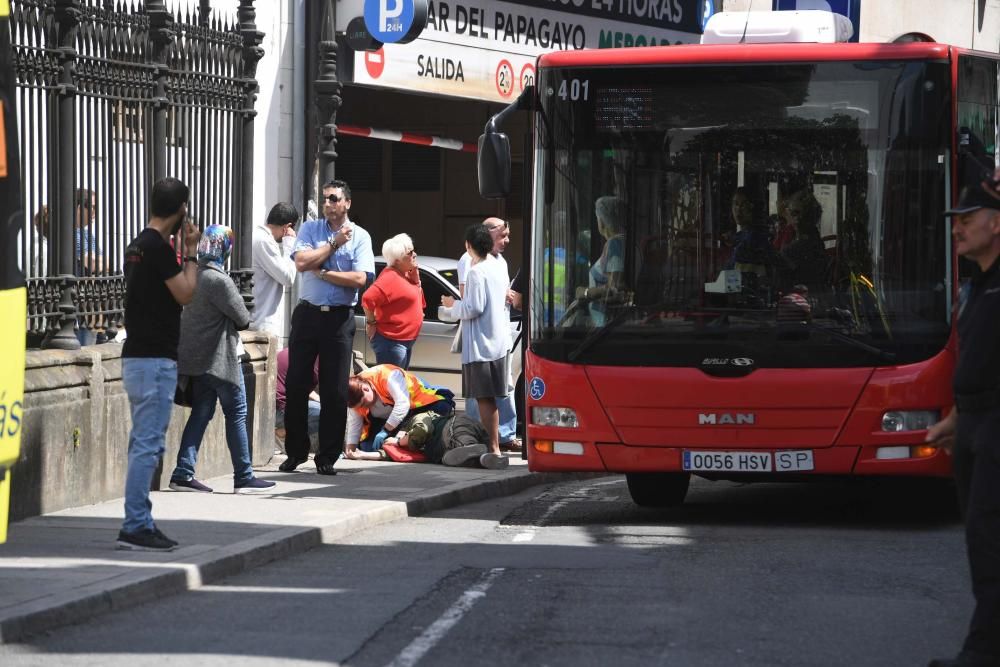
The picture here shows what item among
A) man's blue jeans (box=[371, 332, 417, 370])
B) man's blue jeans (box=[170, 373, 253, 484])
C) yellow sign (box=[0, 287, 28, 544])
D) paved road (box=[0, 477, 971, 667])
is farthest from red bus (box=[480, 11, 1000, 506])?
yellow sign (box=[0, 287, 28, 544])

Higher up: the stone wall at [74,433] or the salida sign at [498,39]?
the salida sign at [498,39]

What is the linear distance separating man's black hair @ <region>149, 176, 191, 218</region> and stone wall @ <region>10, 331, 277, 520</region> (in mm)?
1753

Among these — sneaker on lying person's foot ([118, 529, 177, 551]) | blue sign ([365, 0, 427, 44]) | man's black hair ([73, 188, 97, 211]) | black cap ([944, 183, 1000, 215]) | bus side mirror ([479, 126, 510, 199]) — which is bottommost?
sneaker on lying person's foot ([118, 529, 177, 551])

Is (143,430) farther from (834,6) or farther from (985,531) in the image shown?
(834,6)

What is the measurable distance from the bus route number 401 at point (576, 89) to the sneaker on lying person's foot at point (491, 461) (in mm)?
3816

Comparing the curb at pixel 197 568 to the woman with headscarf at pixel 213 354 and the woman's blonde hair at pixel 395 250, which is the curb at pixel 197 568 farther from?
the woman's blonde hair at pixel 395 250

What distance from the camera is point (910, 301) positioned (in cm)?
1070

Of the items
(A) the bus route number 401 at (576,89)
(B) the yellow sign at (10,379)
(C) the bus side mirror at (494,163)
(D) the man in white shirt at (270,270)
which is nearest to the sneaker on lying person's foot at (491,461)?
(D) the man in white shirt at (270,270)

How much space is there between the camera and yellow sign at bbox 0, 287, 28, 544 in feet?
22.0

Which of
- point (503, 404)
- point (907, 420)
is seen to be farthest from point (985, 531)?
point (503, 404)

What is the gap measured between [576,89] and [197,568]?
164 inches

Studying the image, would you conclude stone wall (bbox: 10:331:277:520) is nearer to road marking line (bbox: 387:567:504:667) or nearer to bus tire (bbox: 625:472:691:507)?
bus tire (bbox: 625:472:691:507)

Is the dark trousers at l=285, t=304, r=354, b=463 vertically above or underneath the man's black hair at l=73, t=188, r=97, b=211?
underneath

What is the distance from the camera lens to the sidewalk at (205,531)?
7.78 meters
